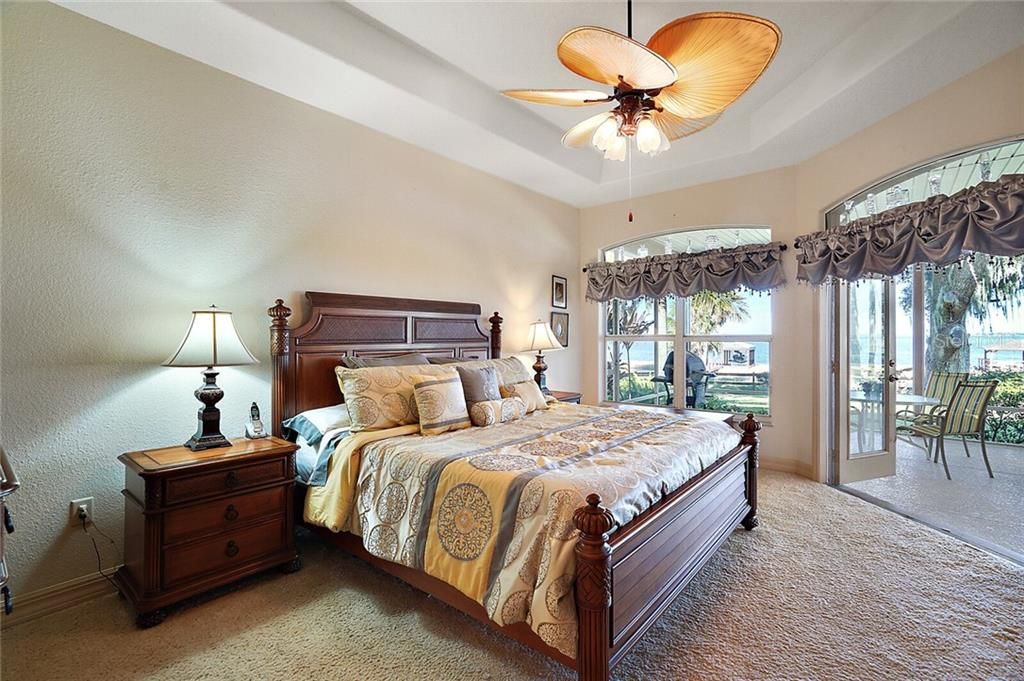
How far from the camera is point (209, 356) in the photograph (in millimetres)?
2203

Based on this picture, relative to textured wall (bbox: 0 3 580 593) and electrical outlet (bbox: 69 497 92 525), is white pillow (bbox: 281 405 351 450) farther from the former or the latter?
electrical outlet (bbox: 69 497 92 525)

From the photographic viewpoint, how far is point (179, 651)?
179cm

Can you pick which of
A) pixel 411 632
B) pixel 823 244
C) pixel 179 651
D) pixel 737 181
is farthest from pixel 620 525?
pixel 737 181

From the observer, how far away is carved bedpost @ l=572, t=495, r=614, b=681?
1.38 meters

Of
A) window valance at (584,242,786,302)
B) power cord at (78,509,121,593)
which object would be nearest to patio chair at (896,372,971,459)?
window valance at (584,242,786,302)

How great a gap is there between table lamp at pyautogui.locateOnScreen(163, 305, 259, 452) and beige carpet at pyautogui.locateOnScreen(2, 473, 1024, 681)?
0.78 m

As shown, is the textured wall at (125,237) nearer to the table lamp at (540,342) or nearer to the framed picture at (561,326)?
the table lamp at (540,342)

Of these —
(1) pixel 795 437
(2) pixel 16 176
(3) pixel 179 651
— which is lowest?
(3) pixel 179 651

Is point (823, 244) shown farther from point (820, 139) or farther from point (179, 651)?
point (179, 651)

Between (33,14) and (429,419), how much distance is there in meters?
2.60

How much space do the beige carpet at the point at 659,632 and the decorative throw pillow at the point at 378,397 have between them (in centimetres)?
80

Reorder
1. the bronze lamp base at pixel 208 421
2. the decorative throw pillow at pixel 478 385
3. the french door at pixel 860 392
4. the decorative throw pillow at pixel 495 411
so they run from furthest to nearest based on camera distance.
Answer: the french door at pixel 860 392 → the decorative throw pillow at pixel 478 385 → the decorative throw pillow at pixel 495 411 → the bronze lamp base at pixel 208 421

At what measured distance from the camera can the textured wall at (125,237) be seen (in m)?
2.01

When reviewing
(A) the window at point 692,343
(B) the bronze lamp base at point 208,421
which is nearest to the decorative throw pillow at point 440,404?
(B) the bronze lamp base at point 208,421
